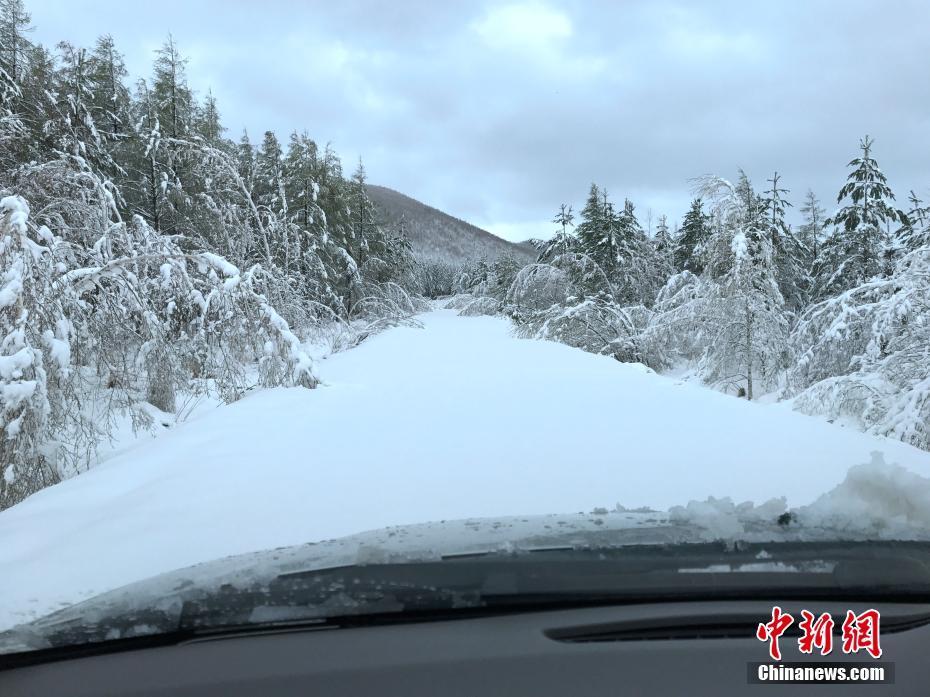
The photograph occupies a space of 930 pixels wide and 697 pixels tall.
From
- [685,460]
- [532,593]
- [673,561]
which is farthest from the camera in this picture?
[685,460]

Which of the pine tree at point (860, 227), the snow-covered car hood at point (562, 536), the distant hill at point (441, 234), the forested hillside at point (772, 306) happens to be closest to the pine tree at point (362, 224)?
the forested hillside at point (772, 306)

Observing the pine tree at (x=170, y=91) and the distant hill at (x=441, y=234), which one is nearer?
the pine tree at (x=170, y=91)

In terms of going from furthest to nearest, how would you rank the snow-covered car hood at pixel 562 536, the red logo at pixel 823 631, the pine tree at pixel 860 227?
the pine tree at pixel 860 227 < the snow-covered car hood at pixel 562 536 < the red logo at pixel 823 631

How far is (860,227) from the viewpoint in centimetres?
1898

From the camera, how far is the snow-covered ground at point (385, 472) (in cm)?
252

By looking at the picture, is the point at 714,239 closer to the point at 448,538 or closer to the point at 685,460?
the point at 685,460

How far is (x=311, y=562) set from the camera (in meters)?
1.69

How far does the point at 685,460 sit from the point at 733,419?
58.5 inches

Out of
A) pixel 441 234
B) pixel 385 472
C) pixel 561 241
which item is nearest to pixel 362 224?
pixel 561 241

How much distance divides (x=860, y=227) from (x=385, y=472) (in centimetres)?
2126

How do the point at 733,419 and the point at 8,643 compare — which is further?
the point at 733,419

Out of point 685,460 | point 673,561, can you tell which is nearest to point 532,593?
point 673,561

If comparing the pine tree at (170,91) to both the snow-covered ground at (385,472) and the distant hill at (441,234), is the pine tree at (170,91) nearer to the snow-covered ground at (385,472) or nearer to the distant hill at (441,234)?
the snow-covered ground at (385,472)

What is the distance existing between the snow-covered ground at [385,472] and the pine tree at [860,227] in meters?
16.7
